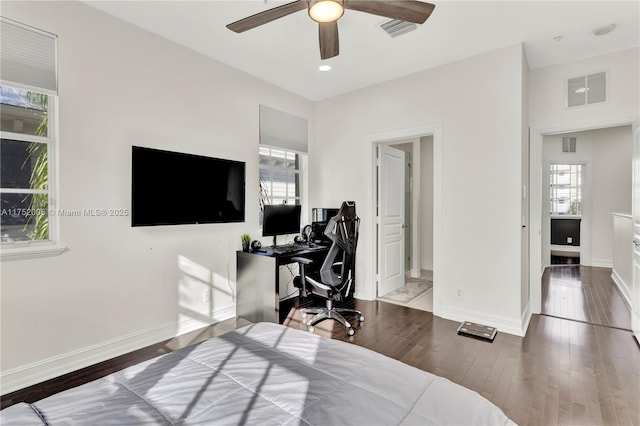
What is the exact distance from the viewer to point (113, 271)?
8.95ft

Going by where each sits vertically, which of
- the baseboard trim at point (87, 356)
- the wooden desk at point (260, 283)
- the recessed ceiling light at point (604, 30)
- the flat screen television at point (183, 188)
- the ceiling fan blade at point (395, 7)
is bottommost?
the baseboard trim at point (87, 356)

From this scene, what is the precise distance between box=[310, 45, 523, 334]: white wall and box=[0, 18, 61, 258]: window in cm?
339

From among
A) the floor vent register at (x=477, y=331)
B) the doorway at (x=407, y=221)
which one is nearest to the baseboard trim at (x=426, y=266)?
the doorway at (x=407, y=221)

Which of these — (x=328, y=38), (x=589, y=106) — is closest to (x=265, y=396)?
(x=328, y=38)

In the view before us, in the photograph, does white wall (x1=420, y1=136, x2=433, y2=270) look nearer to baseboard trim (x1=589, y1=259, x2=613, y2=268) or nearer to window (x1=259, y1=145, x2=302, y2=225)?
window (x1=259, y1=145, x2=302, y2=225)

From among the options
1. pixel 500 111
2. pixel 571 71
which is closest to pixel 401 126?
pixel 500 111

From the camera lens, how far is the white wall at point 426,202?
5934mm

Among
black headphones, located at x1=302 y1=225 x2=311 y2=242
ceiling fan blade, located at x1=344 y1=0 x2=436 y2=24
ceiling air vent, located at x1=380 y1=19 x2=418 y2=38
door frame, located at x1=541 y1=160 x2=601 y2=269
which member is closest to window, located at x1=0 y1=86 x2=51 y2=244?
ceiling fan blade, located at x1=344 y1=0 x2=436 y2=24

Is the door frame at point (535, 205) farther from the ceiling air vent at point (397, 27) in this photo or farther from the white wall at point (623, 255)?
the ceiling air vent at point (397, 27)

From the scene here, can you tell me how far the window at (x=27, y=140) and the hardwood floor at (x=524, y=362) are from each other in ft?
3.67

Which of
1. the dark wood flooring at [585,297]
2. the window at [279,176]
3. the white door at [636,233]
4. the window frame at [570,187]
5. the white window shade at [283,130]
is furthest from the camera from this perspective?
the window frame at [570,187]

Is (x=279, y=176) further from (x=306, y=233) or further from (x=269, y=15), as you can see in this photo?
(x=269, y=15)

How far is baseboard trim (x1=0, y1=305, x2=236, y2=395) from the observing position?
87.5 inches

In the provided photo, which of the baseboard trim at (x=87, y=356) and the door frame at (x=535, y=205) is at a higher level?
the door frame at (x=535, y=205)
